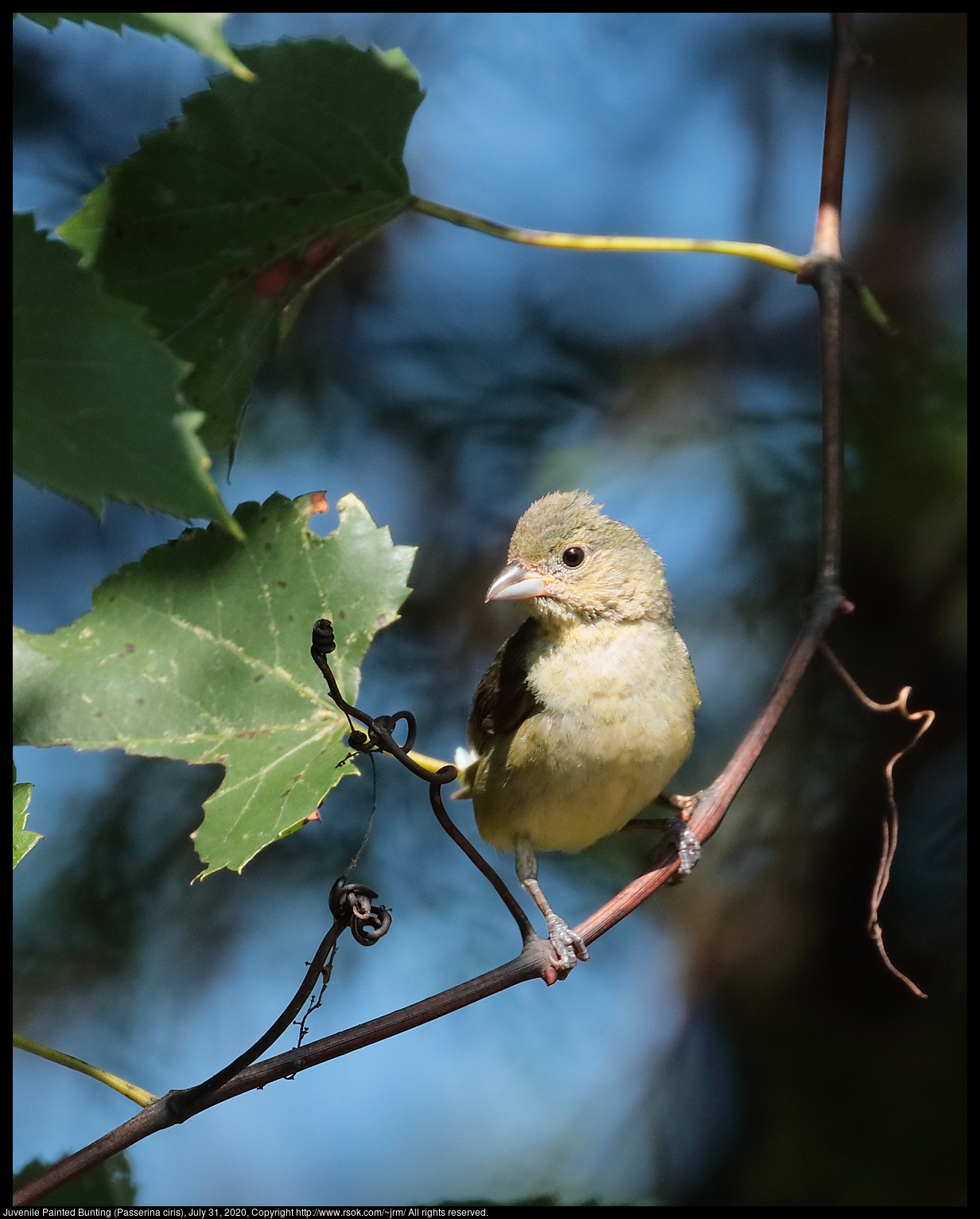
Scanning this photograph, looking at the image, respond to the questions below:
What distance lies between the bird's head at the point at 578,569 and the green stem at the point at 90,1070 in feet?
4.87

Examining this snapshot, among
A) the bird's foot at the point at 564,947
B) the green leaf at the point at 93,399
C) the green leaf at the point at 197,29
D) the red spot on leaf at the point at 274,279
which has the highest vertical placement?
the red spot on leaf at the point at 274,279

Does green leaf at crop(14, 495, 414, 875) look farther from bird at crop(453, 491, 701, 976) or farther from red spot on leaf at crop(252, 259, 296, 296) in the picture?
bird at crop(453, 491, 701, 976)

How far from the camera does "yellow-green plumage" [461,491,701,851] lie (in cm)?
268

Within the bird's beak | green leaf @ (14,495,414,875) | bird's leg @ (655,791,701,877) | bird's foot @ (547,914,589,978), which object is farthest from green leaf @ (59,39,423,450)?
bird's leg @ (655,791,701,877)

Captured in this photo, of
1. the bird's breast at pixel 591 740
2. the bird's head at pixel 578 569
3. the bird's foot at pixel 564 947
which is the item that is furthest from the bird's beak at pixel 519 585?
the bird's foot at pixel 564 947

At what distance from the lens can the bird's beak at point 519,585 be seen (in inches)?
111

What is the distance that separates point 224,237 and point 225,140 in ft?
0.56

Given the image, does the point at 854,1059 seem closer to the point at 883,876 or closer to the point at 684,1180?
the point at 684,1180

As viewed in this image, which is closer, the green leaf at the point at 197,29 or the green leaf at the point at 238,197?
the green leaf at the point at 197,29

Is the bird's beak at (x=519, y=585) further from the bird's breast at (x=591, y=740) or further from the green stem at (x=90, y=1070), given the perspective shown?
the green stem at (x=90, y=1070)

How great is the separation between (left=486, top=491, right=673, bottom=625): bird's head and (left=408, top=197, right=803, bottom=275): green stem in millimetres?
877

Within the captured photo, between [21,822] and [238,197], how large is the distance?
1.20 meters

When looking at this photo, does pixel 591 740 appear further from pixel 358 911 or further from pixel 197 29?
pixel 197 29

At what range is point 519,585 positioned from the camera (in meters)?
2.85
